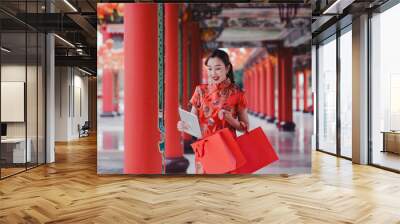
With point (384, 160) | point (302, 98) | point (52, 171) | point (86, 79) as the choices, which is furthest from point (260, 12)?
point (86, 79)

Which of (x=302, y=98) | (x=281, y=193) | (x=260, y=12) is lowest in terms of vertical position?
(x=281, y=193)

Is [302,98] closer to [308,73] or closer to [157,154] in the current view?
[308,73]

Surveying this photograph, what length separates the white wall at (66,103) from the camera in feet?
47.6

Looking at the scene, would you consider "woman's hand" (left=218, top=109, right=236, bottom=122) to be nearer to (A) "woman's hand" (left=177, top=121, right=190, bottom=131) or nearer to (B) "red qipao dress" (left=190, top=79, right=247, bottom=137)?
(B) "red qipao dress" (left=190, top=79, right=247, bottom=137)

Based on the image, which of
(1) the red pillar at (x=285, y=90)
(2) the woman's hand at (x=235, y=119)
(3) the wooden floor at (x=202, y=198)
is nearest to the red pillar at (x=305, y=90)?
(1) the red pillar at (x=285, y=90)

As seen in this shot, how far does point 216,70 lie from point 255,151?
1367 mm

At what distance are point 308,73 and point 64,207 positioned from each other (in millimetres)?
3864

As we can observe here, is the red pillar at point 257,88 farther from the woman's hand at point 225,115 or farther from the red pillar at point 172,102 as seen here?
the red pillar at point 172,102

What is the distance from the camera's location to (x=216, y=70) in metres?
6.30

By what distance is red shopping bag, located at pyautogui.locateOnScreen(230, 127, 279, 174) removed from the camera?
6.34 m

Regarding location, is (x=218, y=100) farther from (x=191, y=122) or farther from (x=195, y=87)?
(x=191, y=122)

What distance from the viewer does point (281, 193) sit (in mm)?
5336

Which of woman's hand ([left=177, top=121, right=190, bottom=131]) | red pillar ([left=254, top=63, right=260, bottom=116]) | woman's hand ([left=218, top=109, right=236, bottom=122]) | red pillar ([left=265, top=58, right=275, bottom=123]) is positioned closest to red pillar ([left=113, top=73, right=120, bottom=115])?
woman's hand ([left=177, top=121, right=190, bottom=131])

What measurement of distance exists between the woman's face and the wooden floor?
1.51m
